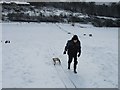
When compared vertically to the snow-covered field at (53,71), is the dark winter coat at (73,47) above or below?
above

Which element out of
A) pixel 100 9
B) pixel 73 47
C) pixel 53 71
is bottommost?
pixel 53 71

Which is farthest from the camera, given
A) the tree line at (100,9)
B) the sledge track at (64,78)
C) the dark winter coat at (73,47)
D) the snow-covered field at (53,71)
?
the tree line at (100,9)

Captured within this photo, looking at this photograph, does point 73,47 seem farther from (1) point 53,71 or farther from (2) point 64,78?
(1) point 53,71

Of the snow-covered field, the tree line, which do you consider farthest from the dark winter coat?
the tree line

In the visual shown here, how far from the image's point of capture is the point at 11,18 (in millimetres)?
49156

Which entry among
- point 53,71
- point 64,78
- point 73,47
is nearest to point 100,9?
point 53,71

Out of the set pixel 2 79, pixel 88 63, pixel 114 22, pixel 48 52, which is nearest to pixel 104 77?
pixel 88 63

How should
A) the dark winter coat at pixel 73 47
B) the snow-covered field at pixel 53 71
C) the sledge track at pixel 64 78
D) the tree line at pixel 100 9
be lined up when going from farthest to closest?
the tree line at pixel 100 9 → the dark winter coat at pixel 73 47 → the snow-covered field at pixel 53 71 → the sledge track at pixel 64 78

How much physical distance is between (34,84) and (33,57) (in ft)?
17.9

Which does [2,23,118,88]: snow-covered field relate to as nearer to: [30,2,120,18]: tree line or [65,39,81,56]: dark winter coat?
[65,39,81,56]: dark winter coat

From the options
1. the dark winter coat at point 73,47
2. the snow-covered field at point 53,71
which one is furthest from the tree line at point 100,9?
the dark winter coat at point 73,47

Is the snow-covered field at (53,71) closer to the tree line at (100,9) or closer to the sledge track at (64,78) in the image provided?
the sledge track at (64,78)

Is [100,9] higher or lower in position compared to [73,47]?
higher

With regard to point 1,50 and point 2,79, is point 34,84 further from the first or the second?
point 1,50
